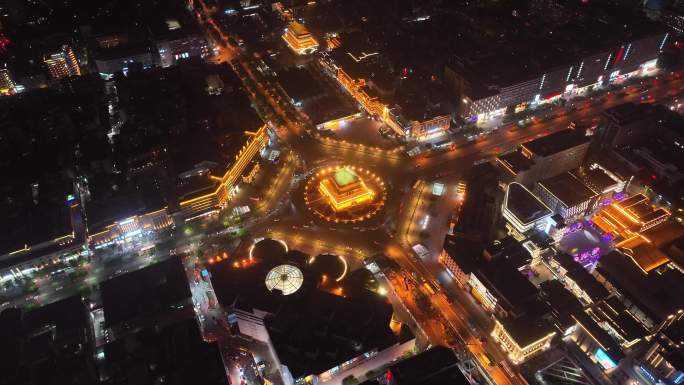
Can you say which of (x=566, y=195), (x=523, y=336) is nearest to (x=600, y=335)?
(x=523, y=336)

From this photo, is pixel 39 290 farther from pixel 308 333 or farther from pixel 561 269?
pixel 561 269

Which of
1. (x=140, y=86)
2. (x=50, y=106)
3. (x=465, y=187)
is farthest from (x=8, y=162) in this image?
(x=465, y=187)

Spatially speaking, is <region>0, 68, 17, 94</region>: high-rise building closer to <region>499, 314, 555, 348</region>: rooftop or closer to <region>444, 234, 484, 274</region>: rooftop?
<region>444, 234, 484, 274</region>: rooftop

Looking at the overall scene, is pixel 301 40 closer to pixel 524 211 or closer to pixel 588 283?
pixel 524 211

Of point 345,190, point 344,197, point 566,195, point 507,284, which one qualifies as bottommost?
point 507,284

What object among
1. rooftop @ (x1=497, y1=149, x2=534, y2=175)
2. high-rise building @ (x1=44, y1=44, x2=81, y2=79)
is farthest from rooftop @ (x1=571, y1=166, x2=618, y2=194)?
high-rise building @ (x1=44, y1=44, x2=81, y2=79)

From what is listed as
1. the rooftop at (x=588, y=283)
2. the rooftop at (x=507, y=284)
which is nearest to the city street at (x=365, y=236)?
the rooftop at (x=507, y=284)

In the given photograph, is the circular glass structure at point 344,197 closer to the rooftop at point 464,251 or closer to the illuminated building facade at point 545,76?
the rooftop at point 464,251
